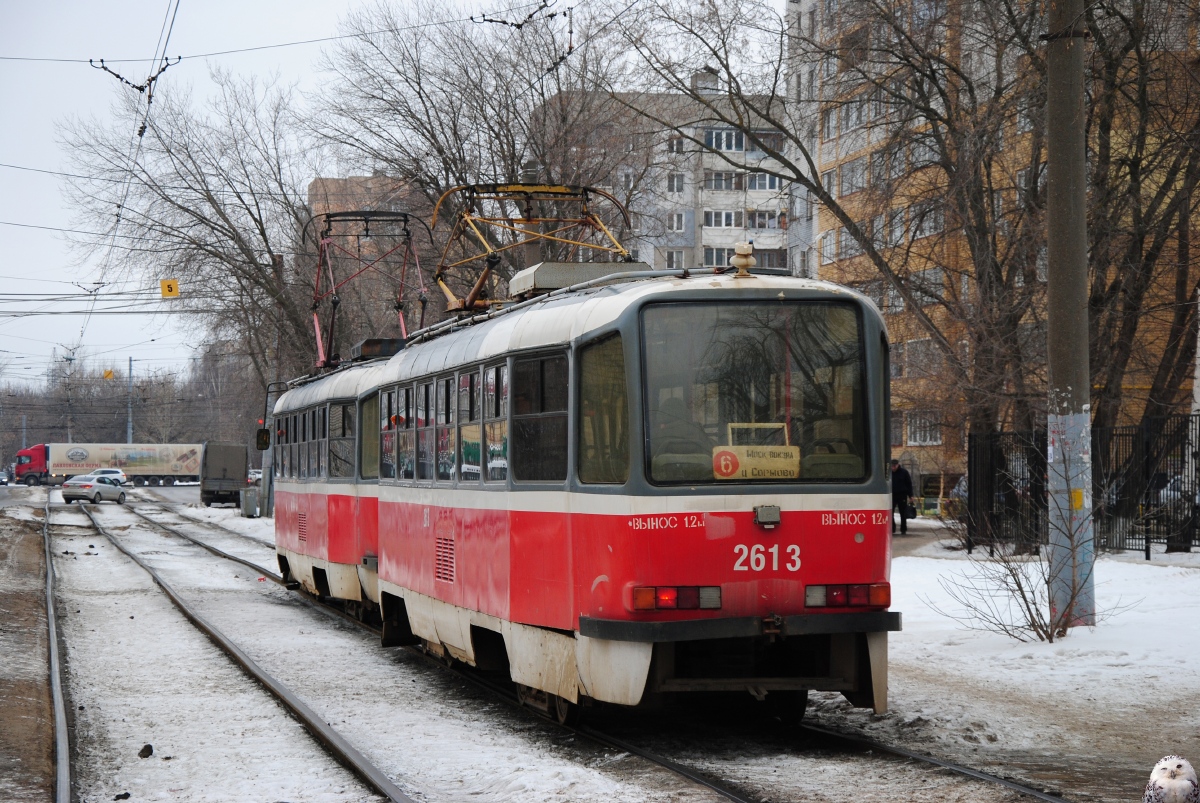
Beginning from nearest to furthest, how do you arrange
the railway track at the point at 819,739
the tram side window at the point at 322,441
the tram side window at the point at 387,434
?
the railway track at the point at 819,739 → the tram side window at the point at 387,434 → the tram side window at the point at 322,441

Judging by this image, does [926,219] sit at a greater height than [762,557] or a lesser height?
greater

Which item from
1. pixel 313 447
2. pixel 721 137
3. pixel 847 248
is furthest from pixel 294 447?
pixel 721 137

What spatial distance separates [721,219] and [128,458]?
4612cm

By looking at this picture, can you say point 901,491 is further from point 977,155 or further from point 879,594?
point 879,594

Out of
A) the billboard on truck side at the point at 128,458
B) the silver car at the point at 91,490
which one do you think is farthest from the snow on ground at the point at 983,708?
the billboard on truck side at the point at 128,458

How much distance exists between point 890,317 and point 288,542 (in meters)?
11.2

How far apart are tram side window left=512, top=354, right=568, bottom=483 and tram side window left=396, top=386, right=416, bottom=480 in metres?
3.03

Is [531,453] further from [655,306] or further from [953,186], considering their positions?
[953,186]

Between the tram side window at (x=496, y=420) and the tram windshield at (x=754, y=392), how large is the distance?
1621mm

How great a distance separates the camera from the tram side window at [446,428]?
35.1 feet

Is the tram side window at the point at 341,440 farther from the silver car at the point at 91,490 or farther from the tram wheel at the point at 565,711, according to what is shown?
the silver car at the point at 91,490

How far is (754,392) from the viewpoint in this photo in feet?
26.4

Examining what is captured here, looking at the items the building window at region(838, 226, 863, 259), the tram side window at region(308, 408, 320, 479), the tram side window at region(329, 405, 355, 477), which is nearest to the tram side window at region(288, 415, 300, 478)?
the tram side window at region(308, 408, 320, 479)

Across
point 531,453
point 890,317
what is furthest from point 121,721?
point 890,317
